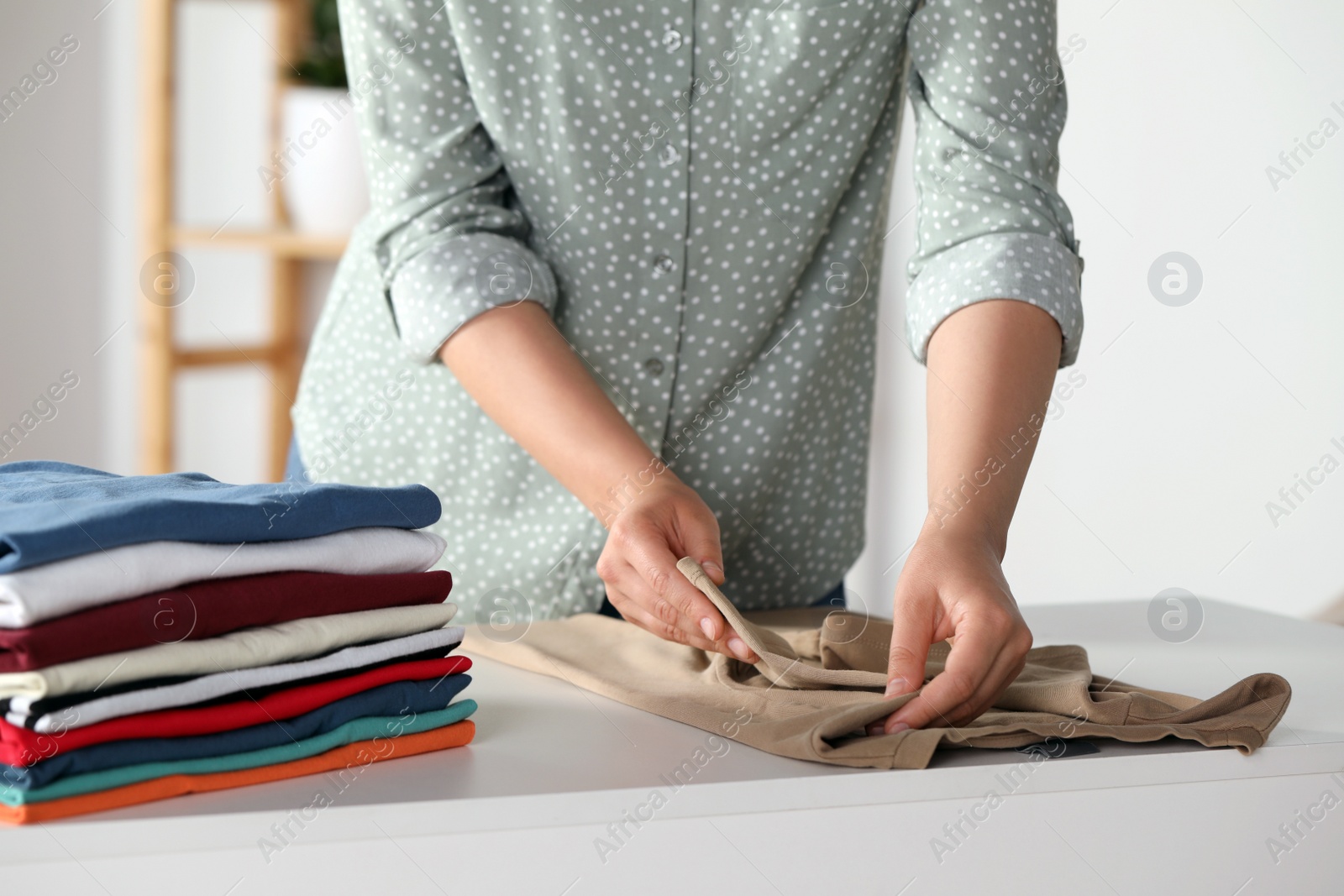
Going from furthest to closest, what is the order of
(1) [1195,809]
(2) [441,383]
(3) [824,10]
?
(2) [441,383] → (3) [824,10] → (1) [1195,809]

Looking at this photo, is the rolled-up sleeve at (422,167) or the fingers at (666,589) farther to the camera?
the rolled-up sleeve at (422,167)

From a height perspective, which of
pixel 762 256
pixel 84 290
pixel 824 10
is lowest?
pixel 84 290

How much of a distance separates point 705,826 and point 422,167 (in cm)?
56

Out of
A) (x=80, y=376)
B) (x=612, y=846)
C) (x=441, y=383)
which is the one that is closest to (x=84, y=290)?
(x=80, y=376)

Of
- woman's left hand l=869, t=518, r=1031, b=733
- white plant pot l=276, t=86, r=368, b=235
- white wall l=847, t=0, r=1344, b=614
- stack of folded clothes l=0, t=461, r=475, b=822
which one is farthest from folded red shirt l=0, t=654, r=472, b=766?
white plant pot l=276, t=86, r=368, b=235

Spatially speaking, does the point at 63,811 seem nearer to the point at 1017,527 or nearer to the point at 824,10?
the point at 824,10

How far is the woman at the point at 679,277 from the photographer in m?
0.83

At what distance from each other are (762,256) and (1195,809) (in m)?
0.53

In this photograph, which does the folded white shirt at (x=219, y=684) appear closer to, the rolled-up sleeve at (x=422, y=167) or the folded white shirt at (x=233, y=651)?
the folded white shirt at (x=233, y=651)

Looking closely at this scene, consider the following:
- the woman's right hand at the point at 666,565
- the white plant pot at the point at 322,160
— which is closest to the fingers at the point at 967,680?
the woman's right hand at the point at 666,565

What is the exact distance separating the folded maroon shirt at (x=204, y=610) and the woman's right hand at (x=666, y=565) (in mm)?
129

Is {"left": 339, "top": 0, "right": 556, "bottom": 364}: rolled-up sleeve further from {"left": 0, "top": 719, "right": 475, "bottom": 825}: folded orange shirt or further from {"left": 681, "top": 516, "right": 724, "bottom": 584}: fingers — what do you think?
{"left": 0, "top": 719, "right": 475, "bottom": 825}: folded orange shirt

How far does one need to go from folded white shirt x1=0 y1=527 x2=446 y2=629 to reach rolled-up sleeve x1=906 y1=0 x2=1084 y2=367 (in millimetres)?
423

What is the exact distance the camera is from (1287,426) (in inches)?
52.6
